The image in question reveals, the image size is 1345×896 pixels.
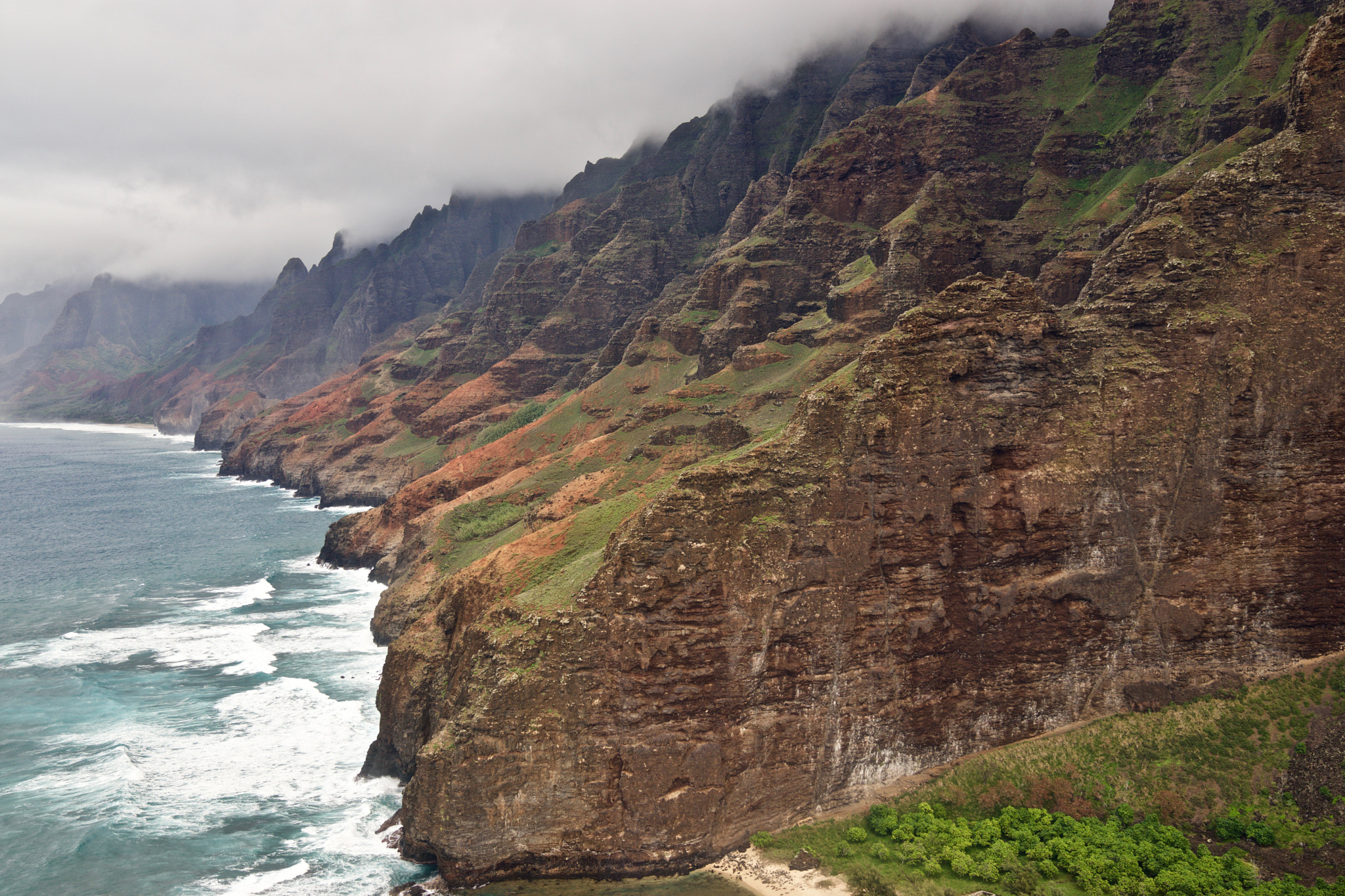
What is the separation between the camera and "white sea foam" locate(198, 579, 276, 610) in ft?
262

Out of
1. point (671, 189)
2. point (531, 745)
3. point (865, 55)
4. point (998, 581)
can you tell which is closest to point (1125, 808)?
point (998, 581)

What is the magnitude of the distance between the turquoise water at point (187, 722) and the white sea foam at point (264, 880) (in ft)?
0.30

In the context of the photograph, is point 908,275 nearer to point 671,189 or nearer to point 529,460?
point 529,460

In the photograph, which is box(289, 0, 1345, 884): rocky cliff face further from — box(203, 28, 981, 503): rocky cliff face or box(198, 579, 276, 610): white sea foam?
box(203, 28, 981, 503): rocky cliff face

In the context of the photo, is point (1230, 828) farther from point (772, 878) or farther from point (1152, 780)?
point (772, 878)

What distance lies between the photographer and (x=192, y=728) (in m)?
52.0

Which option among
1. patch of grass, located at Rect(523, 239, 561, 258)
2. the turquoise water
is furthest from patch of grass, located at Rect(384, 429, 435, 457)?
patch of grass, located at Rect(523, 239, 561, 258)

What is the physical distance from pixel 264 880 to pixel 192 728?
19.5 meters

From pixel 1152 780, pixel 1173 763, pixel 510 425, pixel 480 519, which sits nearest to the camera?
pixel 1152 780

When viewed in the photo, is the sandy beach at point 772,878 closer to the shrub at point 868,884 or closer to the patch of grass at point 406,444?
the shrub at point 868,884

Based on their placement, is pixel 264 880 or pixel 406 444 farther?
pixel 406 444

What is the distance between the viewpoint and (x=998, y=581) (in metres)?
34.8

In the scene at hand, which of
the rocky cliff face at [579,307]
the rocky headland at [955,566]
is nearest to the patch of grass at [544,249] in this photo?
the rocky cliff face at [579,307]

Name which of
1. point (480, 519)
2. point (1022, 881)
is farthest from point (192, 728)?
point (1022, 881)
